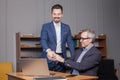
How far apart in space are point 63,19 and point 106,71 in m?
3.72

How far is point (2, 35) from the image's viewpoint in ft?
19.9

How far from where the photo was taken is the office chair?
10.2 feet

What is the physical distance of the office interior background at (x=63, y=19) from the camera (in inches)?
240

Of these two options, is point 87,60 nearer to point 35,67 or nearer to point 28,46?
point 35,67

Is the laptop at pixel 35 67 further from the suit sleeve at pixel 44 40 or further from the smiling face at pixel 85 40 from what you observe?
the suit sleeve at pixel 44 40

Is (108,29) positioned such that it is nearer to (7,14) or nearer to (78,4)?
(78,4)

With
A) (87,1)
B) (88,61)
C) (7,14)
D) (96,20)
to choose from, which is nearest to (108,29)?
(96,20)

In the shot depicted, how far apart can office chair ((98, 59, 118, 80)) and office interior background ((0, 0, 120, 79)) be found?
338cm

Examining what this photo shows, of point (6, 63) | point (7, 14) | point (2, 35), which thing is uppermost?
point (7, 14)

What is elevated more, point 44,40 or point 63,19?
point 63,19

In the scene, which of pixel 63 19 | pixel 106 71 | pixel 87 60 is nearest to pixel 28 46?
pixel 63 19

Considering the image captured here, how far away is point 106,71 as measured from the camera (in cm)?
314

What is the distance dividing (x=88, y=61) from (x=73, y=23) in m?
3.58

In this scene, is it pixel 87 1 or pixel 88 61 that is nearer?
pixel 88 61
